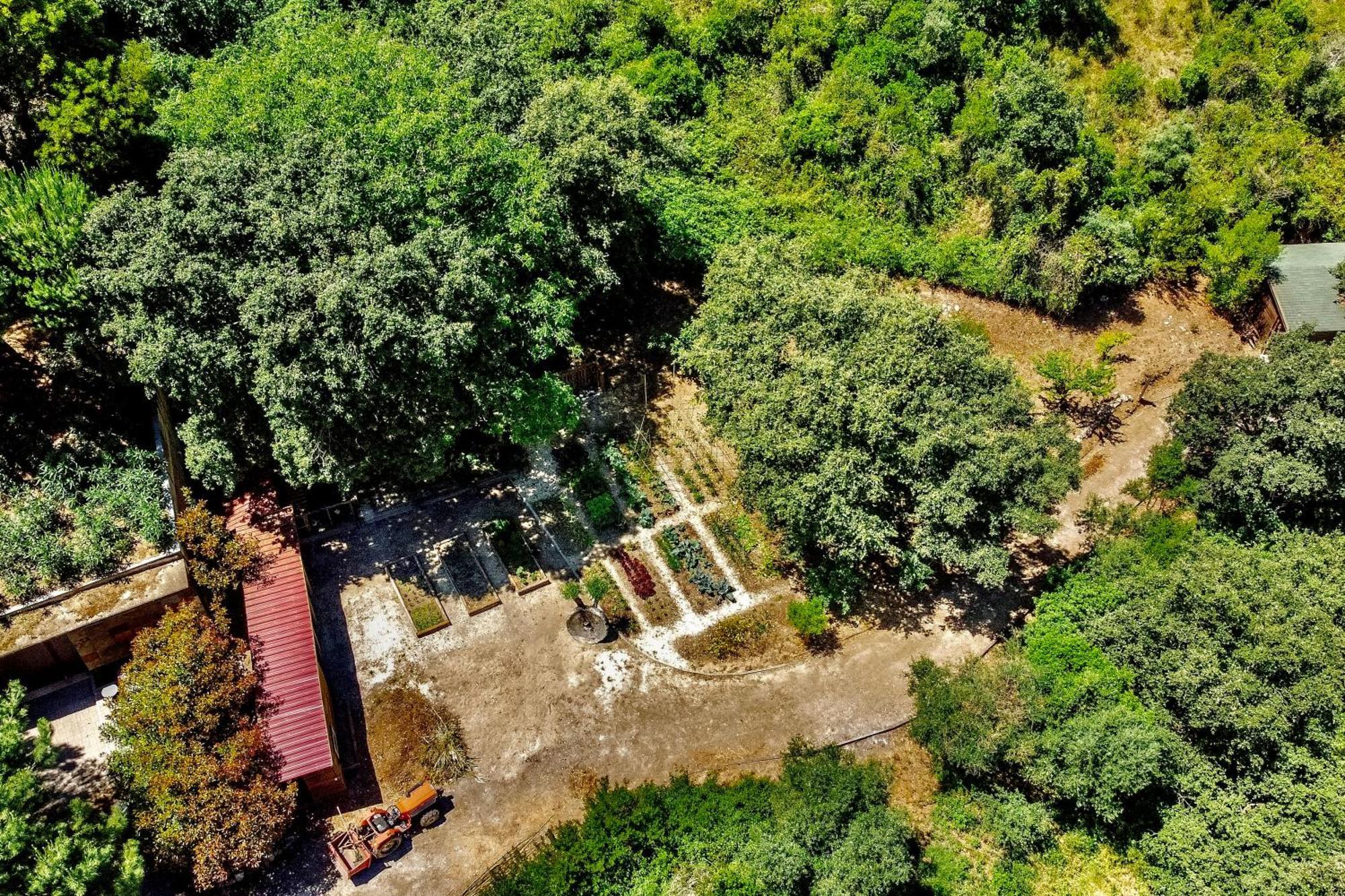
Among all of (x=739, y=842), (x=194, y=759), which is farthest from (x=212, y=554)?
(x=739, y=842)

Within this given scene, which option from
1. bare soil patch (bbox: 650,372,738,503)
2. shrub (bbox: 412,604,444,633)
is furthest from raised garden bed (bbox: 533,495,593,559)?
shrub (bbox: 412,604,444,633)

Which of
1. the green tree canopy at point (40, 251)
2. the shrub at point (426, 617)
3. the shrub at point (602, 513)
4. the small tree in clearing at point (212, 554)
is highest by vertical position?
the green tree canopy at point (40, 251)

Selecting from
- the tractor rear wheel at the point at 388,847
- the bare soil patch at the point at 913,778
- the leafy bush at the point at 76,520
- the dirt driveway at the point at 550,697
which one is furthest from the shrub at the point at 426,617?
the bare soil patch at the point at 913,778

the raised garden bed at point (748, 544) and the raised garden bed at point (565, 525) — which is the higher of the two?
the raised garden bed at point (565, 525)

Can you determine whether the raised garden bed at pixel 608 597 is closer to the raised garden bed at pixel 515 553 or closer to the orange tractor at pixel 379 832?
the raised garden bed at pixel 515 553

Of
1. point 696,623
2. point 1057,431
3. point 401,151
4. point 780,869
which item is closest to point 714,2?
point 401,151

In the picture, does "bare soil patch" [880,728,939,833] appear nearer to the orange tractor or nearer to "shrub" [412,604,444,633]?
Answer: the orange tractor

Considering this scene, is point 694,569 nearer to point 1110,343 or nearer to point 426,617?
point 426,617
